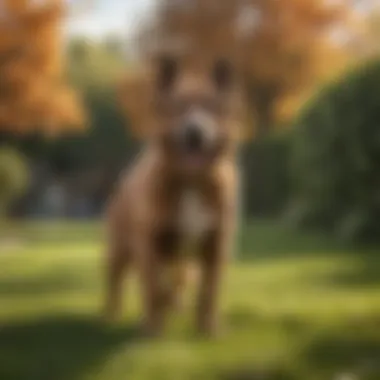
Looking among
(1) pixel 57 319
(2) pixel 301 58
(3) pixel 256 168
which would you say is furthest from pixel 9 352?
(2) pixel 301 58

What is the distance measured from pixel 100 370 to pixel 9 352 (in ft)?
0.43

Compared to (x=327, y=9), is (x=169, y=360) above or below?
below

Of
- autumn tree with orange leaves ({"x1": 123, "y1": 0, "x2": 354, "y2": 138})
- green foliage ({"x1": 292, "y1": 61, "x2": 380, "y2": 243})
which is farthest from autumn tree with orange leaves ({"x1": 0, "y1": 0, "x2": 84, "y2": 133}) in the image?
green foliage ({"x1": 292, "y1": 61, "x2": 380, "y2": 243})

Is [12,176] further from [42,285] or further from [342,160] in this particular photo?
[342,160]

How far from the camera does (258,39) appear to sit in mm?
1226

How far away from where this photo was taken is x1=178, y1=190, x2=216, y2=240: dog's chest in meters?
1.20

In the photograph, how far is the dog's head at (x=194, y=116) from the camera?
1.17 m

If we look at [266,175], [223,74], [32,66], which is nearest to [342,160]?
[266,175]

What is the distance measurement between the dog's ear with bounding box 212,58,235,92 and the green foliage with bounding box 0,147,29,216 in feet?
0.98

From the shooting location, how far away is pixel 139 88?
1.21m

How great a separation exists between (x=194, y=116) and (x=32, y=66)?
243mm

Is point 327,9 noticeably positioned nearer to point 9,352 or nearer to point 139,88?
point 139,88

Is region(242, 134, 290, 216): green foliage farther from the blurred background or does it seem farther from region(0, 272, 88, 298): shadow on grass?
region(0, 272, 88, 298): shadow on grass

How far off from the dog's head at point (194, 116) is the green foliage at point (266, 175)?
46 millimetres
